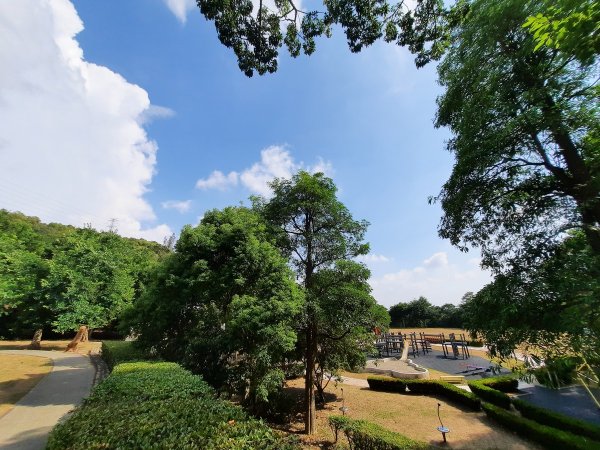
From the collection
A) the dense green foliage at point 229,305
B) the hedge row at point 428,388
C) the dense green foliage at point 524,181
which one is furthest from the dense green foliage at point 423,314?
the dense green foliage at point 524,181

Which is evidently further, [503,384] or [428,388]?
[428,388]

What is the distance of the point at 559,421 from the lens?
11.3m

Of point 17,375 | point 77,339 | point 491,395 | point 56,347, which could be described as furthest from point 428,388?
point 56,347

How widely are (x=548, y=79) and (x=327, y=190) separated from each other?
8194mm

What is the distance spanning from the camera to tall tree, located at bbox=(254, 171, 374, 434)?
1142 centimetres

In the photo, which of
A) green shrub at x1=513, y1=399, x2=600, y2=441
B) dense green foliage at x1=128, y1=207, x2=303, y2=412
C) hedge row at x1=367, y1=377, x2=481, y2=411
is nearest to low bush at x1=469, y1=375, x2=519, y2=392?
hedge row at x1=367, y1=377, x2=481, y2=411

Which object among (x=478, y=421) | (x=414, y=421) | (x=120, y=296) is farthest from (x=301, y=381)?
(x=120, y=296)

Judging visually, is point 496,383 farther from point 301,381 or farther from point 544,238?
point 544,238

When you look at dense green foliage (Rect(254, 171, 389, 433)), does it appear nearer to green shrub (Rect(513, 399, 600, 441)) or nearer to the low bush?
green shrub (Rect(513, 399, 600, 441))

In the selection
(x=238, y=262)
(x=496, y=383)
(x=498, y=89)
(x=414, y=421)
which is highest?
(x=498, y=89)

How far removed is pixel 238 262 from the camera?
1121 centimetres

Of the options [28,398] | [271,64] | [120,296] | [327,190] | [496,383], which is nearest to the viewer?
[271,64]

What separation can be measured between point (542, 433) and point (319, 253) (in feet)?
34.2

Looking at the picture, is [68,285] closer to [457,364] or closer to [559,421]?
[559,421]
